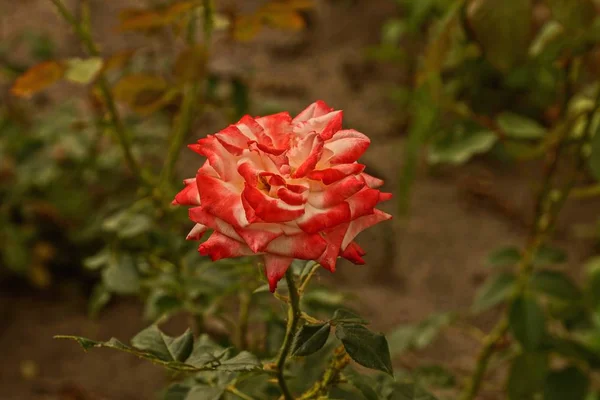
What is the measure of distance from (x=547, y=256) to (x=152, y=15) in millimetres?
777

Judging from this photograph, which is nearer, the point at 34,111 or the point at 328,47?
the point at 34,111

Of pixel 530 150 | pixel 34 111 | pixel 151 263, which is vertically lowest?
pixel 34 111

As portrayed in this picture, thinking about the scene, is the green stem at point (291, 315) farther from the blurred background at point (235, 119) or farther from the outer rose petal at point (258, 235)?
the blurred background at point (235, 119)

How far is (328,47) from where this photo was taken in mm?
3014

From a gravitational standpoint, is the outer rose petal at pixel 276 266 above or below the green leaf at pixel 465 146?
above

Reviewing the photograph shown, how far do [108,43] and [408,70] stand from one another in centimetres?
126

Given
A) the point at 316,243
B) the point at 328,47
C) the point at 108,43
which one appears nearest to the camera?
the point at 316,243

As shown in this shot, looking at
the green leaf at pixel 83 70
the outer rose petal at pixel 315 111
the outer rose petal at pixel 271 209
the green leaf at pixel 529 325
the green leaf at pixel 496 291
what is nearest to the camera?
the outer rose petal at pixel 271 209

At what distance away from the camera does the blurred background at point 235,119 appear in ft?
3.33

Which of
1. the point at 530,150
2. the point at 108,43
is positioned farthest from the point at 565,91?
the point at 108,43

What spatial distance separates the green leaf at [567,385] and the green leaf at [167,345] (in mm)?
735

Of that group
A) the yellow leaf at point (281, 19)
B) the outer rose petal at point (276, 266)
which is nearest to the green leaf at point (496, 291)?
the yellow leaf at point (281, 19)

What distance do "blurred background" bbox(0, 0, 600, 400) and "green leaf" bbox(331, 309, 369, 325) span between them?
48cm

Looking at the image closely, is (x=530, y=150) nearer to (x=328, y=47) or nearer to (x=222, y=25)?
(x=222, y=25)
